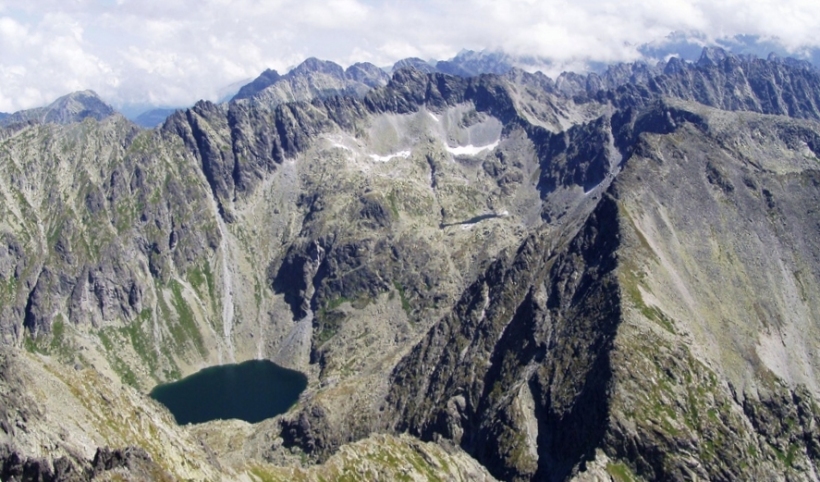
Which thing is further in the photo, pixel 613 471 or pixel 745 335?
pixel 745 335

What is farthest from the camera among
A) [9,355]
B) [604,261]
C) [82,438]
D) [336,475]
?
[604,261]

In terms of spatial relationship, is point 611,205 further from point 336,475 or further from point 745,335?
point 336,475

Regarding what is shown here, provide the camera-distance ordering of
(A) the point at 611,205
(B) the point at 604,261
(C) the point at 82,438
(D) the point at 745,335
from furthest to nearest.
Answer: (A) the point at 611,205
(B) the point at 604,261
(D) the point at 745,335
(C) the point at 82,438

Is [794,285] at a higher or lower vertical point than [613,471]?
higher

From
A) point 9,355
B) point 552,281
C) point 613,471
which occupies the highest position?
point 552,281

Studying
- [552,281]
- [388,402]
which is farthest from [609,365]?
[388,402]

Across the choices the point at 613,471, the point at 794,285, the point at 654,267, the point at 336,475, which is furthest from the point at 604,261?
the point at 336,475

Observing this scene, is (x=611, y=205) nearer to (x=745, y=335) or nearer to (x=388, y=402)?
(x=745, y=335)

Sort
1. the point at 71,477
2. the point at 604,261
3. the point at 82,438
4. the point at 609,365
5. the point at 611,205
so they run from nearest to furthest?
1. the point at 71,477
2. the point at 82,438
3. the point at 609,365
4. the point at 604,261
5. the point at 611,205

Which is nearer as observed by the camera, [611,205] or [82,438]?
[82,438]
